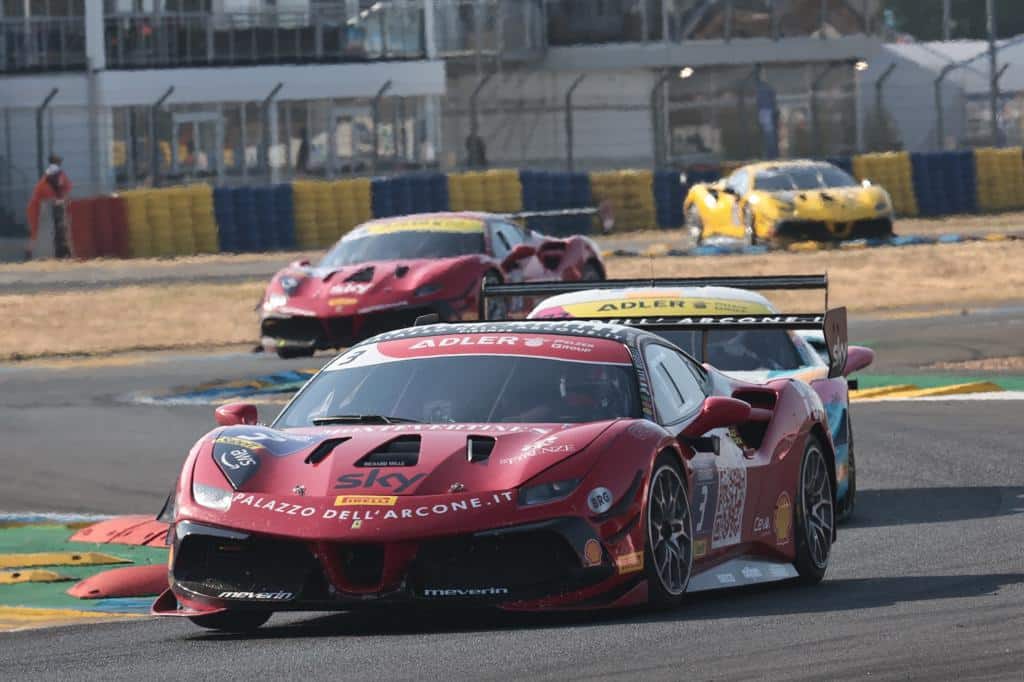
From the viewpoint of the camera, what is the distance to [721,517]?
823 cm

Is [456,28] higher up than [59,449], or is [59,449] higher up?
[456,28]

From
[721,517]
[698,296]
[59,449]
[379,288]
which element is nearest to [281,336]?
[379,288]

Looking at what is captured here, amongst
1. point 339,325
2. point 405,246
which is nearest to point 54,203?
point 405,246

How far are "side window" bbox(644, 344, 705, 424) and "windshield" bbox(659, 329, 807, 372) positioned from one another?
9.72 feet

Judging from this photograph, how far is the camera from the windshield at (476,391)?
8016mm

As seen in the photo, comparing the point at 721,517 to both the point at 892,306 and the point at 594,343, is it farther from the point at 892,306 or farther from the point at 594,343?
the point at 892,306

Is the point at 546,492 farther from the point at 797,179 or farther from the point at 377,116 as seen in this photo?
the point at 377,116

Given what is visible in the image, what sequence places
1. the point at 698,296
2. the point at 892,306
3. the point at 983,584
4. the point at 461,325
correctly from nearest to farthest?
the point at 983,584
the point at 461,325
the point at 698,296
the point at 892,306

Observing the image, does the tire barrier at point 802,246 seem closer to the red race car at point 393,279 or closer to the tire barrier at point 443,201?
the tire barrier at point 443,201

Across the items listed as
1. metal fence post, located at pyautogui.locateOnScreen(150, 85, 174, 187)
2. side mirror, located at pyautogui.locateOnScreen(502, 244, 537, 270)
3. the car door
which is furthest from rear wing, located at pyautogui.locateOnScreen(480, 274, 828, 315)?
metal fence post, located at pyautogui.locateOnScreen(150, 85, 174, 187)

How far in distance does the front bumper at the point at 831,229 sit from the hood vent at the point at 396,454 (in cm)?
2520

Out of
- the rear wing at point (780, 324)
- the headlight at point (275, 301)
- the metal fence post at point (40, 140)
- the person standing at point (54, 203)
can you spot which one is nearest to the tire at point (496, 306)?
the headlight at point (275, 301)

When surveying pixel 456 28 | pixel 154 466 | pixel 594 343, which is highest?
pixel 456 28

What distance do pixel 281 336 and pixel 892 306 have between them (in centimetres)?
919
